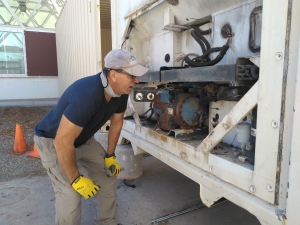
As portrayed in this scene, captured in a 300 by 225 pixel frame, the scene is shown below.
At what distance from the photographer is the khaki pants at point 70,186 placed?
1835mm

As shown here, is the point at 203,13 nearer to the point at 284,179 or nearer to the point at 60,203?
the point at 284,179

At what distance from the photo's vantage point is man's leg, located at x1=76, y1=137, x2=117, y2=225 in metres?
2.17

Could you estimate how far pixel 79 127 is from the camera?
1626 millimetres

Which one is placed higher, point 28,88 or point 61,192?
point 28,88

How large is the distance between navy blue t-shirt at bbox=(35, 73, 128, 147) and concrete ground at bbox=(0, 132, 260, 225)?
0.91 metres

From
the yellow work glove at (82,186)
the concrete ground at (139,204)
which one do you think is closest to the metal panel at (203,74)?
the yellow work glove at (82,186)

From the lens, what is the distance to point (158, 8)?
7.04ft

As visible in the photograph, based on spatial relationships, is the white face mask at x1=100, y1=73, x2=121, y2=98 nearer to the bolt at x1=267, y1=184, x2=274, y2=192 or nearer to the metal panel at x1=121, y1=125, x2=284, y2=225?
the metal panel at x1=121, y1=125, x2=284, y2=225

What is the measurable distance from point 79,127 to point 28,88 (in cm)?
1010

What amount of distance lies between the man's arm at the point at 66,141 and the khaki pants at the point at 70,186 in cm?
23

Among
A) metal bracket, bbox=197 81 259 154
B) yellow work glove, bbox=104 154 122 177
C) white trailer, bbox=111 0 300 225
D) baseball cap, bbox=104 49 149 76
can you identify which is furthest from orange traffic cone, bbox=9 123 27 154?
metal bracket, bbox=197 81 259 154

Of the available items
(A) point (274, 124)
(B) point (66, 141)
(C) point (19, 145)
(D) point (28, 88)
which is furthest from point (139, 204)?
(D) point (28, 88)

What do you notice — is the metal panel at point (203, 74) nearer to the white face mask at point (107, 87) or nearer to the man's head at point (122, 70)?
the man's head at point (122, 70)

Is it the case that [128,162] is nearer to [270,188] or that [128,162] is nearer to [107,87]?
[107,87]
